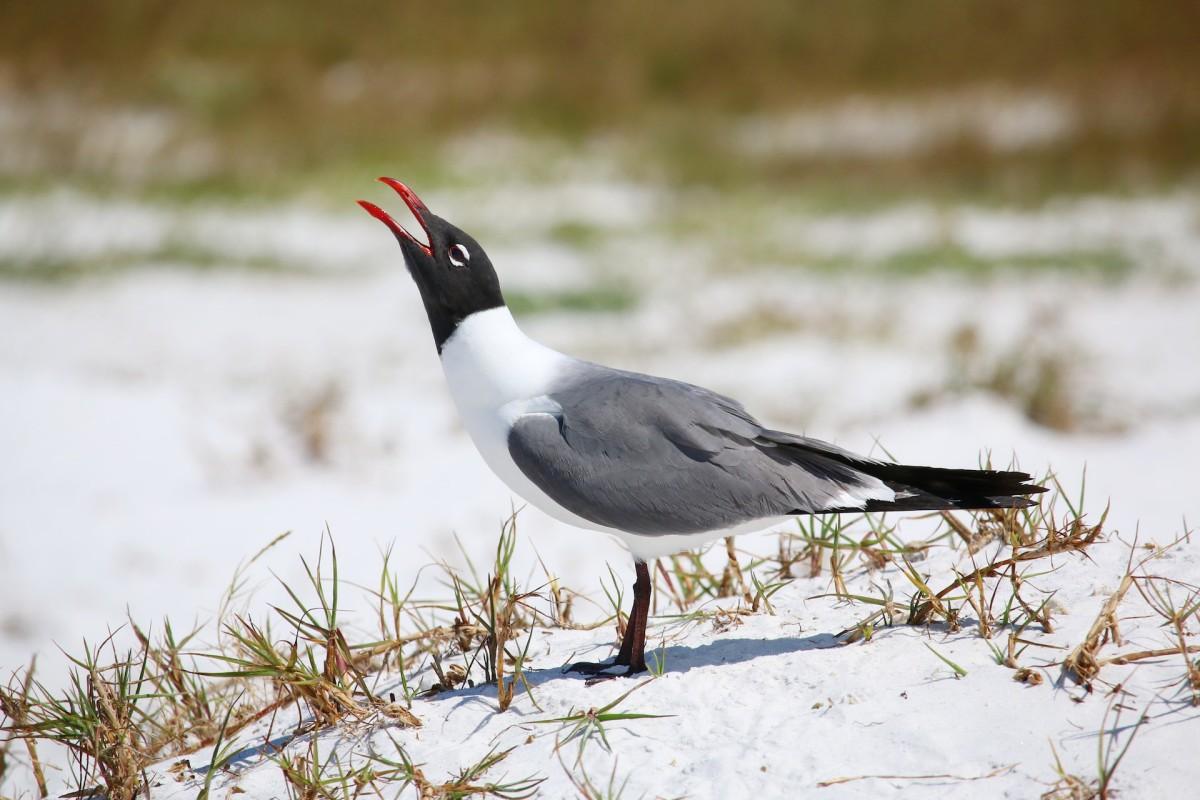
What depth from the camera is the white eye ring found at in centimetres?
280

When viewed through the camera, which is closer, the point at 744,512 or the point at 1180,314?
the point at 744,512

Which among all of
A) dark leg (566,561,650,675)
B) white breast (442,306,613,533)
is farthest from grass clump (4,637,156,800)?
dark leg (566,561,650,675)

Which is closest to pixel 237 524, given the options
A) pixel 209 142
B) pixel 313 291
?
pixel 313 291

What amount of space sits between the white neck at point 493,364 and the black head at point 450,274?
0.03 m

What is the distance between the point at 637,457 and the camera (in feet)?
8.48

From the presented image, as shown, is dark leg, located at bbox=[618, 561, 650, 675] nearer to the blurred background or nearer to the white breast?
the white breast

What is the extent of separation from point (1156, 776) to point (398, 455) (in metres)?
3.95

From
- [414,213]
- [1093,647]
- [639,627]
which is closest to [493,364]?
[414,213]

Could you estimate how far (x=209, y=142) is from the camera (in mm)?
12086

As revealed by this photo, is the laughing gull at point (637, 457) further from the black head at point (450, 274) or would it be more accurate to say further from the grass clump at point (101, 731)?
the grass clump at point (101, 731)

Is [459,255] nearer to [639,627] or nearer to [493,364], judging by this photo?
[493,364]

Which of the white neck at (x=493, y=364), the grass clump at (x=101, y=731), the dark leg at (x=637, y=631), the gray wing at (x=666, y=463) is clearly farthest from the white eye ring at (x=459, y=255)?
the grass clump at (x=101, y=731)

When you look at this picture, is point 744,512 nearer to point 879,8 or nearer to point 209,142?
point 209,142

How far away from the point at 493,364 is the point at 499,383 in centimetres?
5
